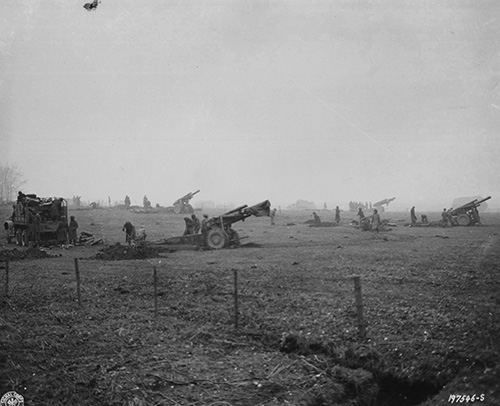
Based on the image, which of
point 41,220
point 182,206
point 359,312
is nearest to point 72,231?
point 41,220

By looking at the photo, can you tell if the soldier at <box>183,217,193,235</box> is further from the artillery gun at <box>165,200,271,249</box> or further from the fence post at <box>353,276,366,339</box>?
the fence post at <box>353,276,366,339</box>

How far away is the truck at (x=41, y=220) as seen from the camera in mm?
19094

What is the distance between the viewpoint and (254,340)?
19.5 ft

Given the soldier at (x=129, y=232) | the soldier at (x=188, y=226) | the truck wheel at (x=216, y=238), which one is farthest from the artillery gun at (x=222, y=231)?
the soldier at (x=129, y=232)

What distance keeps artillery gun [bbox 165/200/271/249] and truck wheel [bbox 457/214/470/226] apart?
69.4 feet

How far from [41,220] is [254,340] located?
17.7 m

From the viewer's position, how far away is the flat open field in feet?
14.5

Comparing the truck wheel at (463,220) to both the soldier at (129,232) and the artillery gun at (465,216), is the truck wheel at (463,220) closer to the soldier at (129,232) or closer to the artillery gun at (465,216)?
the artillery gun at (465,216)

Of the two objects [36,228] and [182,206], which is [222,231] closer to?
[36,228]

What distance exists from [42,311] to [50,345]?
6.80 feet

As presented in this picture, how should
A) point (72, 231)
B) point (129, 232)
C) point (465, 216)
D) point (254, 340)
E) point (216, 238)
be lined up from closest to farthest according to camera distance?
1. point (254, 340)
2. point (216, 238)
3. point (129, 232)
4. point (72, 231)
5. point (465, 216)

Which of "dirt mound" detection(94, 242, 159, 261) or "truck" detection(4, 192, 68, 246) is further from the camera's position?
"truck" detection(4, 192, 68, 246)

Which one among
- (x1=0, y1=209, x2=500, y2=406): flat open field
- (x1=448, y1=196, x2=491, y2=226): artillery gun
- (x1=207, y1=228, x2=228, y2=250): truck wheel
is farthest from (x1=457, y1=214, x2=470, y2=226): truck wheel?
(x1=0, y1=209, x2=500, y2=406): flat open field

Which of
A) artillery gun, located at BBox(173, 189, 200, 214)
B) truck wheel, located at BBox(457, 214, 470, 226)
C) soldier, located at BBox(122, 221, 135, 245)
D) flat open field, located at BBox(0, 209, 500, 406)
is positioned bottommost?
flat open field, located at BBox(0, 209, 500, 406)
